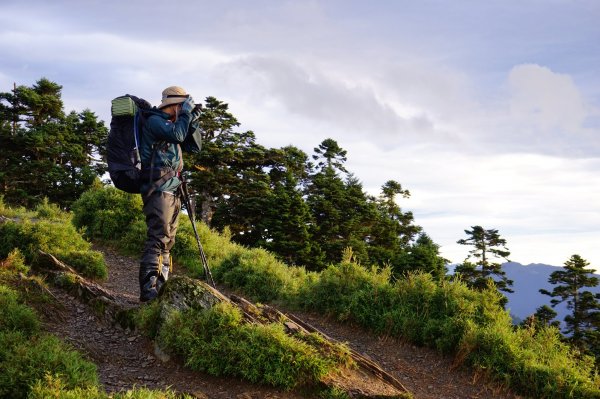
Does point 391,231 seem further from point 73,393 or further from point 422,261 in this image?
point 73,393

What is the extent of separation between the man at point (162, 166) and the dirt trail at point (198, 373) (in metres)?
0.83

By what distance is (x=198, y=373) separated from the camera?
17.9 feet

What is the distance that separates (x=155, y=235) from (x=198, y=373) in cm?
200

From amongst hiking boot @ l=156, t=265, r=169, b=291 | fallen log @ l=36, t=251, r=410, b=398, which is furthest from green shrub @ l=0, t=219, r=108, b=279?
hiking boot @ l=156, t=265, r=169, b=291

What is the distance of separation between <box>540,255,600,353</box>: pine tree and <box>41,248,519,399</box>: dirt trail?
83.6ft

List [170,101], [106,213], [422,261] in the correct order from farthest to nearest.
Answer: [422,261], [106,213], [170,101]

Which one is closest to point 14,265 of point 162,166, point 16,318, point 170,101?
point 16,318

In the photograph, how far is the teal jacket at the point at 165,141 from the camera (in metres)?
6.23

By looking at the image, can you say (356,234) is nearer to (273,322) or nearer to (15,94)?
(15,94)

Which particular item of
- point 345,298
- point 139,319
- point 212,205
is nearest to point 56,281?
point 139,319

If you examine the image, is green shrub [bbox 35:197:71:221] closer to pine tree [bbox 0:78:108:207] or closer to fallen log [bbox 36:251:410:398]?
fallen log [bbox 36:251:410:398]

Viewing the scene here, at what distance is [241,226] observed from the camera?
30.5m

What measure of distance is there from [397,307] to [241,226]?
76.7ft

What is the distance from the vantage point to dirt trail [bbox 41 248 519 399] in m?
5.23
